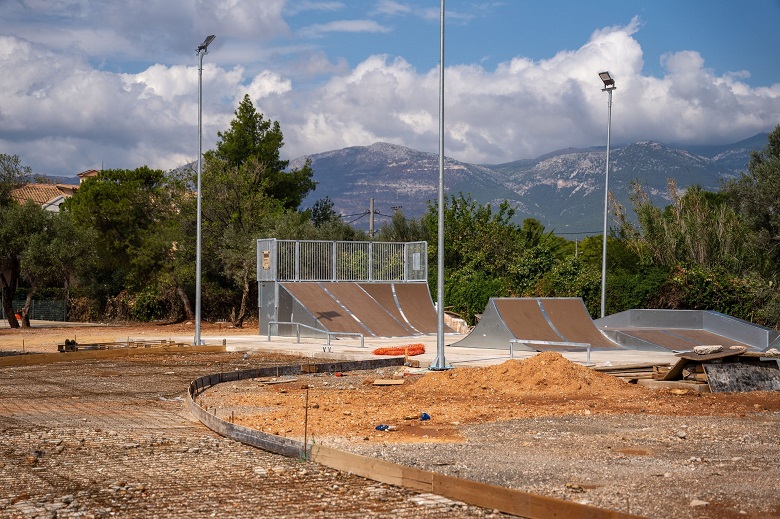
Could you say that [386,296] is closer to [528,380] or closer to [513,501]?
[528,380]

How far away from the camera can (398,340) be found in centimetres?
3031

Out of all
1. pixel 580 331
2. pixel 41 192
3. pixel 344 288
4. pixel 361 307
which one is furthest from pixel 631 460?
pixel 41 192

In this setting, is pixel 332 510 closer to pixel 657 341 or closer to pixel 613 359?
pixel 613 359

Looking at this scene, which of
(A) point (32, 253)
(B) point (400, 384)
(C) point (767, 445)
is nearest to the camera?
(C) point (767, 445)

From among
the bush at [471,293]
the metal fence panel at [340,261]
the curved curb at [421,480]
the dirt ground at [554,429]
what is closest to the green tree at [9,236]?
the metal fence panel at [340,261]

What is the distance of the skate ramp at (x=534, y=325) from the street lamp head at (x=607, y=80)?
851cm

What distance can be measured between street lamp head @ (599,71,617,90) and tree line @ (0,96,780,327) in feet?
17.7

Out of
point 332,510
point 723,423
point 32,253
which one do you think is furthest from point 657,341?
point 32,253

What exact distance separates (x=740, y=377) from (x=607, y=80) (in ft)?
58.9

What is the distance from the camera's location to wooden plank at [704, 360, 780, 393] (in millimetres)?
15367

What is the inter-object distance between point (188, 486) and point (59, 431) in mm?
3837

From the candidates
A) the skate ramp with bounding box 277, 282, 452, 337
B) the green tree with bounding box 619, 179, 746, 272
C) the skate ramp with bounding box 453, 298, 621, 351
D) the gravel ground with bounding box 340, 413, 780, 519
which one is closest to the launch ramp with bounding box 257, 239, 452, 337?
the skate ramp with bounding box 277, 282, 452, 337

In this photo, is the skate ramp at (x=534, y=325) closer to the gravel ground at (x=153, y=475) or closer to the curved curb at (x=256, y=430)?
the curved curb at (x=256, y=430)

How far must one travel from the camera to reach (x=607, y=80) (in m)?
31.4
